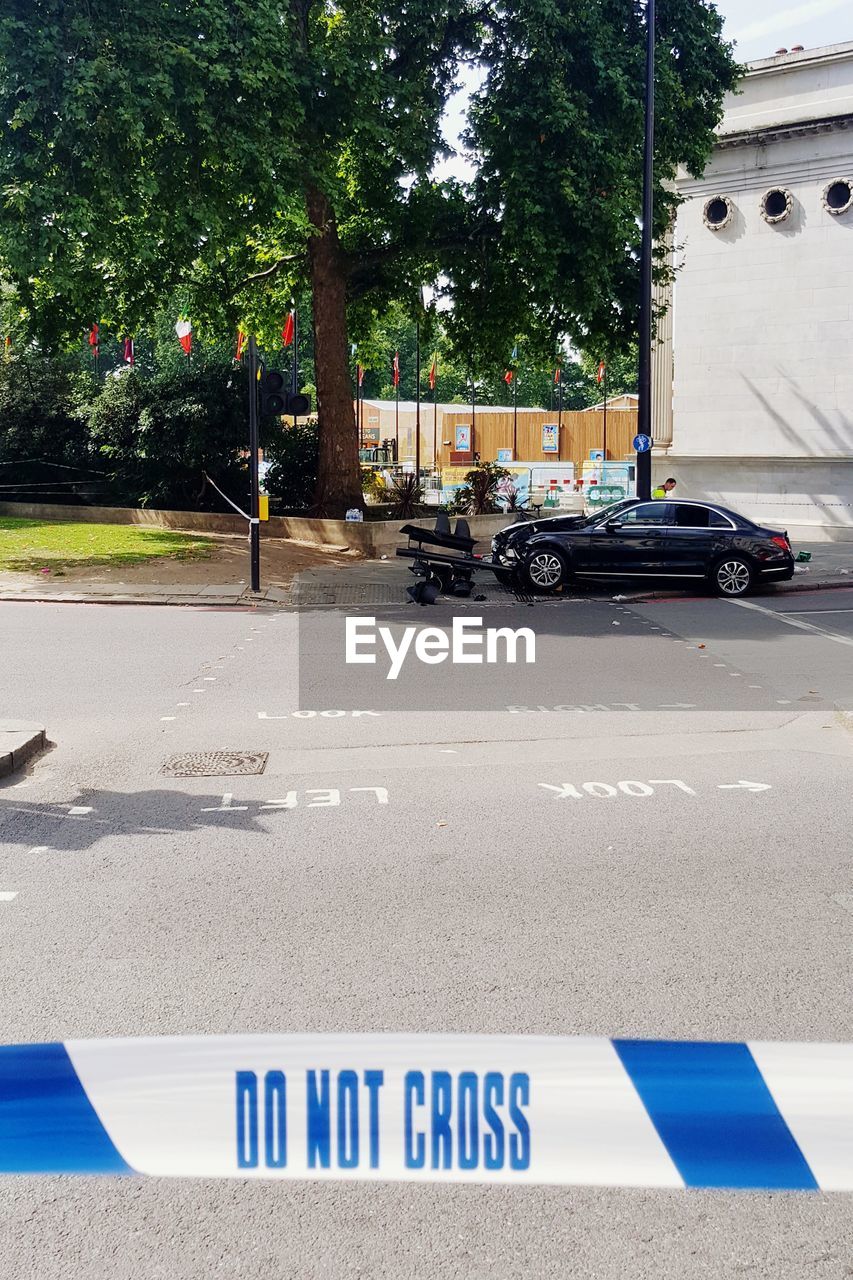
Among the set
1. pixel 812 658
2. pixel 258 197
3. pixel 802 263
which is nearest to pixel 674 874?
pixel 812 658

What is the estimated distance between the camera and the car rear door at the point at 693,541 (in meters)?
20.1

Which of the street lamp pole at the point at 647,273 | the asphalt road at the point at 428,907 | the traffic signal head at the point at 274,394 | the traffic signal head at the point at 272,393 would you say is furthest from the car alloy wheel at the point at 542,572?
the asphalt road at the point at 428,907

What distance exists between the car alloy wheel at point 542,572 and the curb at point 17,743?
11.3 metres

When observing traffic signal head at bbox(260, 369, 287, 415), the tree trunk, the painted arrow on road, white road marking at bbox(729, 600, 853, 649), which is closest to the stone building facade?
the tree trunk

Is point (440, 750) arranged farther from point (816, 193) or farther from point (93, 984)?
point (816, 193)

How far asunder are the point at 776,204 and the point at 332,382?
41.6ft

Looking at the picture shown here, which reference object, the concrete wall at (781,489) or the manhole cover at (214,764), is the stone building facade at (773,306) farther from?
the manhole cover at (214,764)

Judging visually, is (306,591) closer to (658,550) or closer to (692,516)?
(658,550)

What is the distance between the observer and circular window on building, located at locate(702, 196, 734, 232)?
105ft

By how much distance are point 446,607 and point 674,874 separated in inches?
497

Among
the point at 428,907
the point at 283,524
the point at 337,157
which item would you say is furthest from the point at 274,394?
the point at 428,907

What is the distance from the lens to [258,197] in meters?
20.6

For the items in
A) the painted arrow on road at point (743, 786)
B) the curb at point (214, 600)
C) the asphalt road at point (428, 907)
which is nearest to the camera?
the asphalt road at point (428, 907)

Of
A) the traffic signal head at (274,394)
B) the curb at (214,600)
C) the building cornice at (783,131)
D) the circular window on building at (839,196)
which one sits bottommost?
the curb at (214,600)
